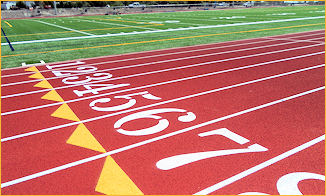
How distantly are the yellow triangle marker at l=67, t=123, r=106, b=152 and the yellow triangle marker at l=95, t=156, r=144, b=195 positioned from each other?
0.51 meters

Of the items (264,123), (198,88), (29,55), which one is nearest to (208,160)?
(264,123)

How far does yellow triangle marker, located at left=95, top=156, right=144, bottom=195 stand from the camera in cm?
305

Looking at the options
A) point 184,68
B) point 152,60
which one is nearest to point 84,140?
point 184,68

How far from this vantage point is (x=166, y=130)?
4.41m

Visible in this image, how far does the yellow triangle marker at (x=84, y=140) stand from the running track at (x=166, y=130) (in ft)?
0.06

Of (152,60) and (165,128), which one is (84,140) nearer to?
(165,128)

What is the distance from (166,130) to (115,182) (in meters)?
1.44

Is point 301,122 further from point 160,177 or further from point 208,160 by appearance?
point 160,177

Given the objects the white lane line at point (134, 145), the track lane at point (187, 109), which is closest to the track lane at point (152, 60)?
the track lane at point (187, 109)

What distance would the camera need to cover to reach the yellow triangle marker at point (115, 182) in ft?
10.0

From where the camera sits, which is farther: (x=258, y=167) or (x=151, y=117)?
(x=151, y=117)

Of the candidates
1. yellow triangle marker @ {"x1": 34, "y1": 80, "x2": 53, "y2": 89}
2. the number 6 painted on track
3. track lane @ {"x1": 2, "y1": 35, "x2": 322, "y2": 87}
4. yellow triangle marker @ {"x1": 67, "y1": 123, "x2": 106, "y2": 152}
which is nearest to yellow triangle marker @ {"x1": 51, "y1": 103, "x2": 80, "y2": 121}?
yellow triangle marker @ {"x1": 67, "y1": 123, "x2": 106, "y2": 152}

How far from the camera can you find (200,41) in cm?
1328

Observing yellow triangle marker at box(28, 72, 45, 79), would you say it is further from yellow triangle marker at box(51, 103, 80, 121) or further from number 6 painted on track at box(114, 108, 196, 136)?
number 6 painted on track at box(114, 108, 196, 136)
